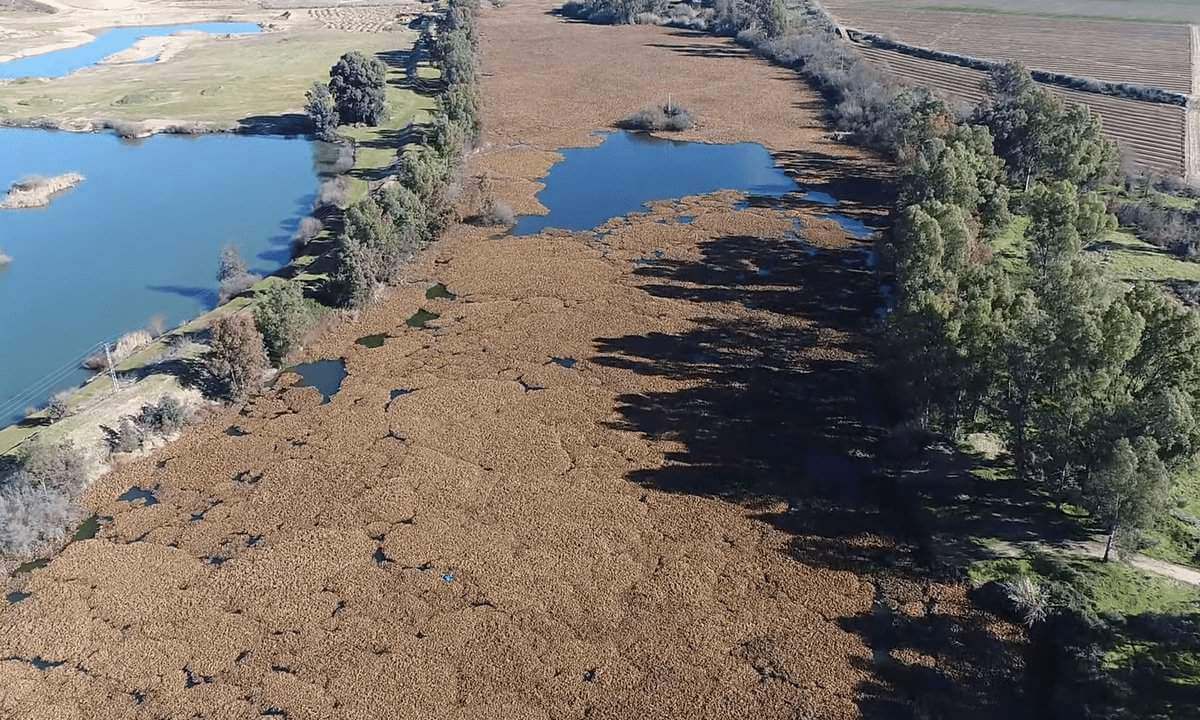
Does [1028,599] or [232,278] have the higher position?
[232,278]

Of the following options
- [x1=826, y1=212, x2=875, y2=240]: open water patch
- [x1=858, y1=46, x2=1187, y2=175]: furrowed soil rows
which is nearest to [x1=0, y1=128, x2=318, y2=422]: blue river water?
[x1=826, y1=212, x2=875, y2=240]: open water patch

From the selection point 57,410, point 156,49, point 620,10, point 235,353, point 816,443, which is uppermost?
point 620,10

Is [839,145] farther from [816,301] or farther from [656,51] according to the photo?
[656,51]

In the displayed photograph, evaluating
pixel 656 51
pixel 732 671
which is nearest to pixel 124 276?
pixel 732 671

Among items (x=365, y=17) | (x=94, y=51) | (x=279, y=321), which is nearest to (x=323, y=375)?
(x=279, y=321)

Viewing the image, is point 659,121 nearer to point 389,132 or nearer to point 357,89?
point 389,132

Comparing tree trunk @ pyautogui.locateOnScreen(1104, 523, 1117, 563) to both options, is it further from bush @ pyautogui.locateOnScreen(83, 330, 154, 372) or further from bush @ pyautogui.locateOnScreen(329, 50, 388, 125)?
bush @ pyautogui.locateOnScreen(329, 50, 388, 125)

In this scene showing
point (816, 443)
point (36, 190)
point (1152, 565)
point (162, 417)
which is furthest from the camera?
point (36, 190)
